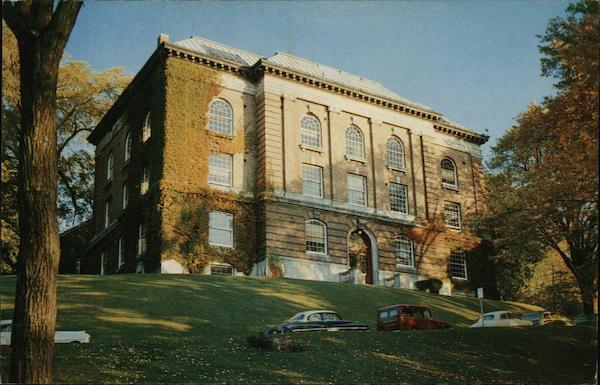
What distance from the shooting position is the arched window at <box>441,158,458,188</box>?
48.3m

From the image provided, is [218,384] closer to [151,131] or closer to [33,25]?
[33,25]

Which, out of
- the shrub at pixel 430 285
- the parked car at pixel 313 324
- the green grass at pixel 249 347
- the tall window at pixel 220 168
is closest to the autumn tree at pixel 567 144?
the green grass at pixel 249 347

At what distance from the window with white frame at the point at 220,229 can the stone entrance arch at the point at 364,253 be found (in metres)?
7.98

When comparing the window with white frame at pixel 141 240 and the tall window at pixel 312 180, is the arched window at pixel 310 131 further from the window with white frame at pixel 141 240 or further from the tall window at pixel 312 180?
the window with white frame at pixel 141 240

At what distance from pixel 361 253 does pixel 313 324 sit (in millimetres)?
19515

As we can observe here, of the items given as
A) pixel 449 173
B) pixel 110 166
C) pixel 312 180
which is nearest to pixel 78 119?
pixel 110 166

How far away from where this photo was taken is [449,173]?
48719mm

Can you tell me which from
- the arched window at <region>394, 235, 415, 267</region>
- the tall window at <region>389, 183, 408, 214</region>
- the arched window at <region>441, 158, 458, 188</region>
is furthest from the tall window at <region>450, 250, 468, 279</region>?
the arched window at <region>441, 158, 458, 188</region>

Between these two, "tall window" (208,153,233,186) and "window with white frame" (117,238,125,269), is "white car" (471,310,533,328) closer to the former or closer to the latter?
"tall window" (208,153,233,186)

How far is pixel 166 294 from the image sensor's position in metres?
26.5

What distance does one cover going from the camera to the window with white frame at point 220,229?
37438mm

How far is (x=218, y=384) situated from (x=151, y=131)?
85.8 feet

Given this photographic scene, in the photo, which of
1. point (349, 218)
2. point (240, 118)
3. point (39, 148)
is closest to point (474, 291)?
point (349, 218)

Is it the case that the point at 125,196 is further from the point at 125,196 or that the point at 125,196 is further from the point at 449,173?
the point at 449,173
